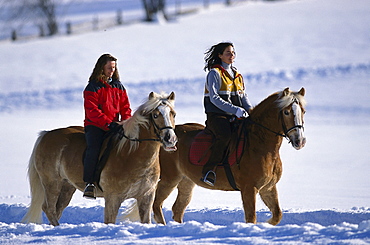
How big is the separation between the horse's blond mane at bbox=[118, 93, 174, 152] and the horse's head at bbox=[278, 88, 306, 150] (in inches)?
48.0

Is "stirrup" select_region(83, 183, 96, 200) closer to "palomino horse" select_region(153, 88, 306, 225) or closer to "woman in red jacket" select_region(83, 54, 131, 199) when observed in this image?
"woman in red jacket" select_region(83, 54, 131, 199)

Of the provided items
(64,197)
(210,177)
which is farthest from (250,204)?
(64,197)

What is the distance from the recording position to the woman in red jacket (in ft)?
21.0

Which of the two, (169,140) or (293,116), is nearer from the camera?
(169,140)

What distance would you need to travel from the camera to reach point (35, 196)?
7.26m

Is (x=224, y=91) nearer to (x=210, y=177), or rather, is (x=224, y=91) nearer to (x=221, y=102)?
(x=221, y=102)

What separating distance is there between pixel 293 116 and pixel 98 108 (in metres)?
2.21

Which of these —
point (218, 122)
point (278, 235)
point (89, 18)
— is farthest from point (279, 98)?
point (89, 18)

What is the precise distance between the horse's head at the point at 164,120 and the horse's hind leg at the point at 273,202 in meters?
1.40

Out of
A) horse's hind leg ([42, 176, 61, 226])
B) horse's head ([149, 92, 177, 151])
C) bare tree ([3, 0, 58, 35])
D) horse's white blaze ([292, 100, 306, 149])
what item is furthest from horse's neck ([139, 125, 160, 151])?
bare tree ([3, 0, 58, 35])

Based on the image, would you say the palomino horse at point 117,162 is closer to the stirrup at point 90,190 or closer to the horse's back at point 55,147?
the horse's back at point 55,147

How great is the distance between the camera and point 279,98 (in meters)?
6.33

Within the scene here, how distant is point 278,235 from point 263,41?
24677mm

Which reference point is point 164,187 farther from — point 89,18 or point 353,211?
point 89,18
